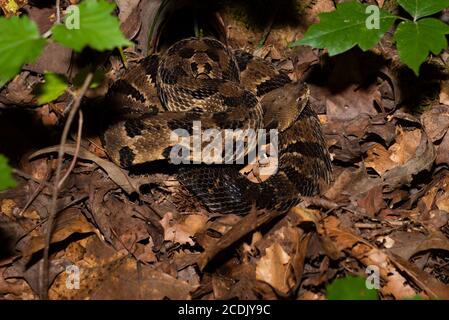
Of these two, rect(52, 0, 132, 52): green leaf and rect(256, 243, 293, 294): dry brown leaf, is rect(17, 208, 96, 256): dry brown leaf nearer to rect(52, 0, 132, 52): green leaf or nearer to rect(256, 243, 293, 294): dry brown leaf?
rect(256, 243, 293, 294): dry brown leaf

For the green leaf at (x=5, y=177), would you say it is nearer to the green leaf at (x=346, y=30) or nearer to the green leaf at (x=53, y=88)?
the green leaf at (x=53, y=88)

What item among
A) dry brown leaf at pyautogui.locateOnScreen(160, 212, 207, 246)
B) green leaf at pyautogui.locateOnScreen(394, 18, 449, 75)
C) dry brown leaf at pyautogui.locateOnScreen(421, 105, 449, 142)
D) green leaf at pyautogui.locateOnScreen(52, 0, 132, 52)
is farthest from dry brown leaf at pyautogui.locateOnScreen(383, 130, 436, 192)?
green leaf at pyautogui.locateOnScreen(52, 0, 132, 52)

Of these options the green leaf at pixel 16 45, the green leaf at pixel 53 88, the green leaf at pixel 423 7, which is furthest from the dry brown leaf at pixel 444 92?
the green leaf at pixel 16 45

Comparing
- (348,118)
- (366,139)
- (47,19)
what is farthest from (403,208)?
(47,19)

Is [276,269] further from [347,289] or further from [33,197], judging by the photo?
[33,197]

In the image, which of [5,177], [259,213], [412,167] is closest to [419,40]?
[412,167]

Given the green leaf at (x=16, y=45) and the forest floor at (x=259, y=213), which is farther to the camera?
the forest floor at (x=259, y=213)
